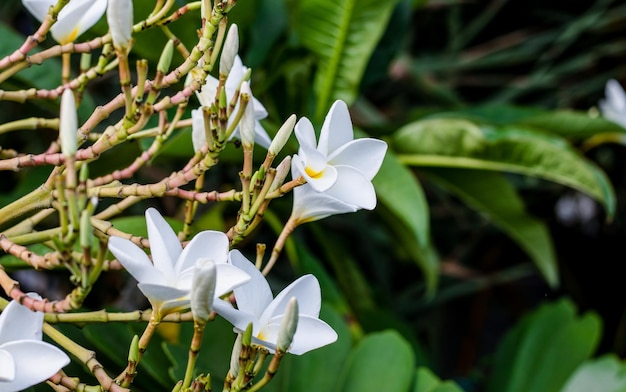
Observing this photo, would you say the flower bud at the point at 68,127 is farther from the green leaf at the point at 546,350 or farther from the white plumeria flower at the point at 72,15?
the green leaf at the point at 546,350

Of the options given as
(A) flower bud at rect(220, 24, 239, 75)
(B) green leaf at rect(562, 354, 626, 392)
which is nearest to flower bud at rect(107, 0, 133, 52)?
(A) flower bud at rect(220, 24, 239, 75)

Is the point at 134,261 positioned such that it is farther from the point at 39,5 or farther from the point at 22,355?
the point at 39,5

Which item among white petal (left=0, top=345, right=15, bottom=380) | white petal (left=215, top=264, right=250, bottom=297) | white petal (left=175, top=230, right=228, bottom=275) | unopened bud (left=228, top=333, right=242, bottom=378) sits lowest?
unopened bud (left=228, top=333, right=242, bottom=378)

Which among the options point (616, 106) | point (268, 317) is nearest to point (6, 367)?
point (268, 317)

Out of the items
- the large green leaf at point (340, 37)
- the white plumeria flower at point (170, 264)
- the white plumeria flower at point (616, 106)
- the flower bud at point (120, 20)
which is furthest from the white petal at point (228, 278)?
the white plumeria flower at point (616, 106)

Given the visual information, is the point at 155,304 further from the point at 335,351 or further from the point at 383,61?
the point at 383,61

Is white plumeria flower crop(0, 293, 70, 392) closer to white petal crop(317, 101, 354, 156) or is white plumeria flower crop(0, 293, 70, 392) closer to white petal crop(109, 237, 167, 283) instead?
white petal crop(109, 237, 167, 283)

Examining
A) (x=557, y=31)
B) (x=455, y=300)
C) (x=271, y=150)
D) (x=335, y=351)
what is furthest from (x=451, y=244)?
(x=271, y=150)
